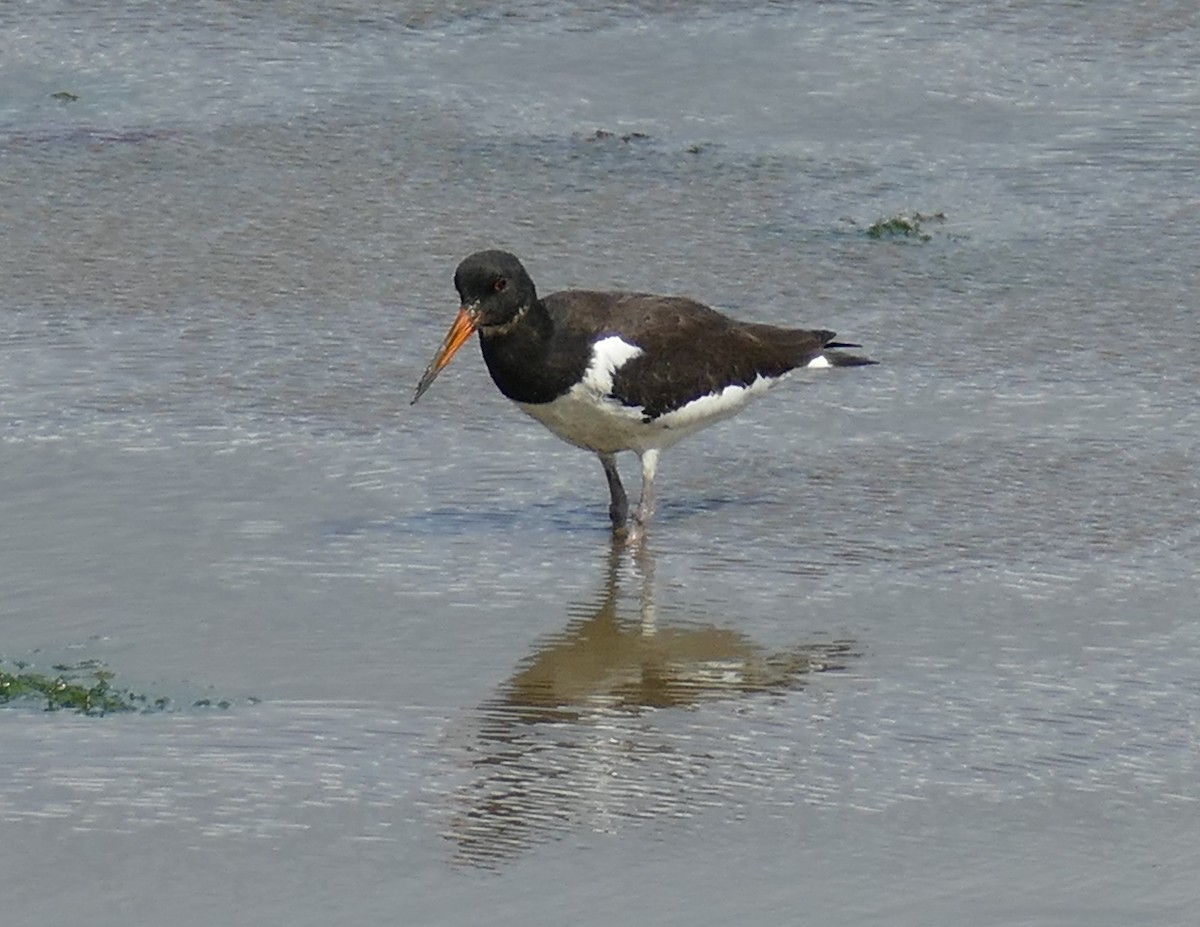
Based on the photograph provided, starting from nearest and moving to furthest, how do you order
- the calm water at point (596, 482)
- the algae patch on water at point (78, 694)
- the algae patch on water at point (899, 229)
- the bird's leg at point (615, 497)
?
1. the calm water at point (596, 482)
2. the algae patch on water at point (78, 694)
3. the bird's leg at point (615, 497)
4. the algae patch on water at point (899, 229)

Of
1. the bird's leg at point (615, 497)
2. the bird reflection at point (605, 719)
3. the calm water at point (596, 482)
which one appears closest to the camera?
the calm water at point (596, 482)

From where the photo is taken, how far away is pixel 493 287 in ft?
26.2

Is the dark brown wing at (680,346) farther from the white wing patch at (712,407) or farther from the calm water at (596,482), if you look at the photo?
the calm water at (596,482)

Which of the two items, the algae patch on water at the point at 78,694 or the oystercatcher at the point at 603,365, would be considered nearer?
the algae patch on water at the point at 78,694

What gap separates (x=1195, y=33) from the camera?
1237cm

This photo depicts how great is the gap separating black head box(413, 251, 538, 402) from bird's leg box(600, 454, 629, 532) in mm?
563

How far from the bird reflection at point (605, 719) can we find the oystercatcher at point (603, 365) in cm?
56

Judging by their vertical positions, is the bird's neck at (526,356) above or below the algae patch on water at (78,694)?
above

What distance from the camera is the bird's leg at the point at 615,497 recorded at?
8.07 m

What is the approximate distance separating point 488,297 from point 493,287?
0.04m

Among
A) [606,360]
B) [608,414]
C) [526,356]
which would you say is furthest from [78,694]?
[606,360]

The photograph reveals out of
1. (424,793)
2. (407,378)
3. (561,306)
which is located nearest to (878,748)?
(424,793)

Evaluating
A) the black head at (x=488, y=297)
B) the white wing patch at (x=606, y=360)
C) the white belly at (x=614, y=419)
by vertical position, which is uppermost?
the black head at (x=488, y=297)

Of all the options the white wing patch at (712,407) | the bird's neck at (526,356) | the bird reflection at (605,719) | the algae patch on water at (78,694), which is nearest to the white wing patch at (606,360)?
the bird's neck at (526,356)
